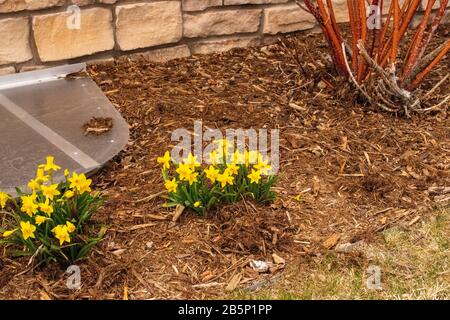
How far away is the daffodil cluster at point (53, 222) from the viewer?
8.33 ft

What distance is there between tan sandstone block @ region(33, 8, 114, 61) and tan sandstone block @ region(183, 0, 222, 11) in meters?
0.48

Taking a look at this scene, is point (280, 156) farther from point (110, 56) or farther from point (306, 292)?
point (110, 56)

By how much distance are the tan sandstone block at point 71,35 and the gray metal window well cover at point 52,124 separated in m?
0.10

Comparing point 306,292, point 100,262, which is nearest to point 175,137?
point 100,262

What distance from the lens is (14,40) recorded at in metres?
3.92

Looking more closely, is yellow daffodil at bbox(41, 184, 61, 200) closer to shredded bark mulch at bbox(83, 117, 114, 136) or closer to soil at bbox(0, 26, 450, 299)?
soil at bbox(0, 26, 450, 299)

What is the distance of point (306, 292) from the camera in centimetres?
266

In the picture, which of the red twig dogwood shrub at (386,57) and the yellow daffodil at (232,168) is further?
the red twig dogwood shrub at (386,57)

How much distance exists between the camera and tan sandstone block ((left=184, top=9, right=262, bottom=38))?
430 cm

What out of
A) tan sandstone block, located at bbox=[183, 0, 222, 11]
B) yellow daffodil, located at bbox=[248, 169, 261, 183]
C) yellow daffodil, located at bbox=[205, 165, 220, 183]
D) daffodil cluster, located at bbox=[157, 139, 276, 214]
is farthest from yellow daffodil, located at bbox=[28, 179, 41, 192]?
tan sandstone block, located at bbox=[183, 0, 222, 11]

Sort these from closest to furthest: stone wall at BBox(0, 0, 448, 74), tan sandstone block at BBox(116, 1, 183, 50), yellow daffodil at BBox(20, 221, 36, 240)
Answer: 1. yellow daffodil at BBox(20, 221, 36, 240)
2. stone wall at BBox(0, 0, 448, 74)
3. tan sandstone block at BBox(116, 1, 183, 50)

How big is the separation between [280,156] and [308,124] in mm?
381

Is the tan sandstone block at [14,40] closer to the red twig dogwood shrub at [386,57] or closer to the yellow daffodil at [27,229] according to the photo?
the red twig dogwood shrub at [386,57]

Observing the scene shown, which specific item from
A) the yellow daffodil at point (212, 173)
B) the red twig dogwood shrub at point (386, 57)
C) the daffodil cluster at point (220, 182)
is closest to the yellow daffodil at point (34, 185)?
the daffodil cluster at point (220, 182)
